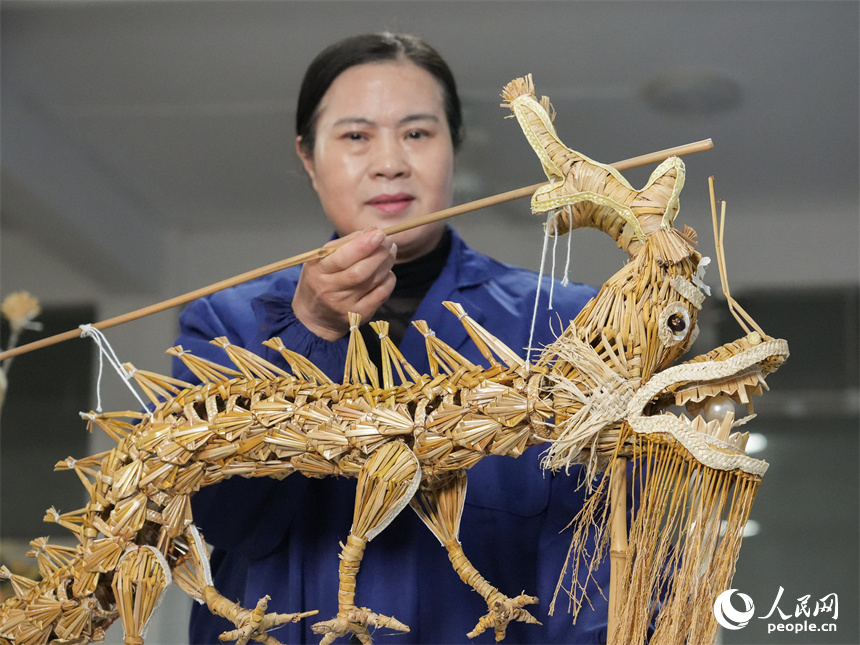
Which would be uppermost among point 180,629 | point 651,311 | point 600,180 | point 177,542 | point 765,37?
point 765,37

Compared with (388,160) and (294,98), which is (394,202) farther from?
(294,98)

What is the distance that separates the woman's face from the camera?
1067mm

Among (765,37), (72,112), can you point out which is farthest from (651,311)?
(72,112)

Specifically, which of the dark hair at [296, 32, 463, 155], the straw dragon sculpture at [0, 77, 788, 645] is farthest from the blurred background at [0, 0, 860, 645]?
the straw dragon sculpture at [0, 77, 788, 645]

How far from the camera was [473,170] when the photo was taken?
2.33 meters

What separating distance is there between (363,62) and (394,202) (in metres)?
0.20

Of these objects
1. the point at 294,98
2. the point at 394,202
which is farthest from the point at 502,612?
the point at 294,98

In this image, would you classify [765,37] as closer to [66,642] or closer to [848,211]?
[848,211]

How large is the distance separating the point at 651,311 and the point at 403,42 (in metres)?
0.56

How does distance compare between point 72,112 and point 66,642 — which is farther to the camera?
point 72,112

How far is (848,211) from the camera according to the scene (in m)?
2.43

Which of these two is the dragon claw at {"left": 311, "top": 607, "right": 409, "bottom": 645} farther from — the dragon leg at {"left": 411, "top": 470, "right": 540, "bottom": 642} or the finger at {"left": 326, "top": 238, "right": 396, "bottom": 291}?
the finger at {"left": 326, "top": 238, "right": 396, "bottom": 291}

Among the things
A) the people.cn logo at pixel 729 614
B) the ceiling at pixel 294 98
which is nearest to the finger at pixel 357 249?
the people.cn logo at pixel 729 614

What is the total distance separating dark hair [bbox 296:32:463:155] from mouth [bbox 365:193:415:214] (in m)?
0.15
